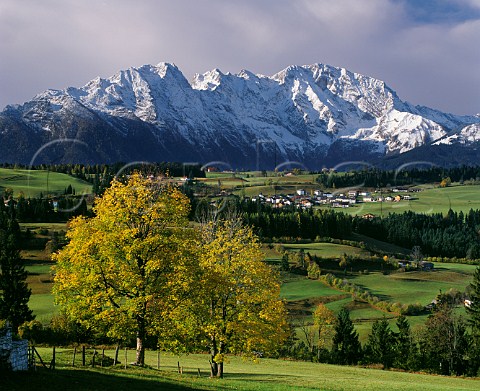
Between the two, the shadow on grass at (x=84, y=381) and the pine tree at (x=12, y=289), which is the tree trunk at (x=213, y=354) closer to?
the shadow on grass at (x=84, y=381)

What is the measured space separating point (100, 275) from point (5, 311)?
55149mm

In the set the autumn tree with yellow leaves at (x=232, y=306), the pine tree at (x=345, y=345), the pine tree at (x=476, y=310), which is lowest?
the pine tree at (x=345, y=345)

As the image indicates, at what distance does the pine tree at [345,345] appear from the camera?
9062cm

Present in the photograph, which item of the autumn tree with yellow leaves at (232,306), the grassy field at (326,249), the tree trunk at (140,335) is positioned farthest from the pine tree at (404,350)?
the grassy field at (326,249)

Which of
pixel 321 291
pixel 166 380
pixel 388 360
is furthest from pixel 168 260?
pixel 321 291

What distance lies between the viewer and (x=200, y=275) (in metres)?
43.6

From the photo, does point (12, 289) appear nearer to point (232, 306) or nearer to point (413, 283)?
point (232, 306)

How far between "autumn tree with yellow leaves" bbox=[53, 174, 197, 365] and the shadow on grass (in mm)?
4924

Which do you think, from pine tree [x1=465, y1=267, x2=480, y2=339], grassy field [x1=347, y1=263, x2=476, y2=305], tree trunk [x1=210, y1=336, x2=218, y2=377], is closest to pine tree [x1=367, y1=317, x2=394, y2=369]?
pine tree [x1=465, y1=267, x2=480, y2=339]

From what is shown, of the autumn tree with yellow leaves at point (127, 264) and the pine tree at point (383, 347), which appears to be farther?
the pine tree at point (383, 347)

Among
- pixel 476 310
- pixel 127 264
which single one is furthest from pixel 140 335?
pixel 476 310

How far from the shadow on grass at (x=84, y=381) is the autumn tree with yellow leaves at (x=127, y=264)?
4924 millimetres

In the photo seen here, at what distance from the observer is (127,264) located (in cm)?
4228

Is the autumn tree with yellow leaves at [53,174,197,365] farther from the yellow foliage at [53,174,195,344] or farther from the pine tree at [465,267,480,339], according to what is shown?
the pine tree at [465,267,480,339]
